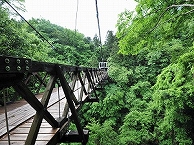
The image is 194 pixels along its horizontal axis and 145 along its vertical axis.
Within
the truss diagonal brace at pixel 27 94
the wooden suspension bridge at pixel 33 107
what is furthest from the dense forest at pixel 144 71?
the truss diagonal brace at pixel 27 94

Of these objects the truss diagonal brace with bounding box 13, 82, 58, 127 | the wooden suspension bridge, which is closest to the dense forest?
the wooden suspension bridge

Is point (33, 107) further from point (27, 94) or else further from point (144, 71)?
point (144, 71)

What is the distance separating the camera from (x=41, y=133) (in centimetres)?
144

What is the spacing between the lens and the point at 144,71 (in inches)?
492

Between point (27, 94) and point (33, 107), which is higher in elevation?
point (27, 94)

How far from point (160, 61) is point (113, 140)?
732 centimetres

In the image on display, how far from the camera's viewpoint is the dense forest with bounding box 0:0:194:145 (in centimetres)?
288

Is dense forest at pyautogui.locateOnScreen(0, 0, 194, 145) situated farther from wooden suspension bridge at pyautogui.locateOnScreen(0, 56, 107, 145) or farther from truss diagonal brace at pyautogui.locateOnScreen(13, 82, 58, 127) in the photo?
truss diagonal brace at pyautogui.locateOnScreen(13, 82, 58, 127)

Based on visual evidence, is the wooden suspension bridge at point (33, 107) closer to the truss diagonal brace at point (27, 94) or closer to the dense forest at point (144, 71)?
the truss diagonal brace at point (27, 94)

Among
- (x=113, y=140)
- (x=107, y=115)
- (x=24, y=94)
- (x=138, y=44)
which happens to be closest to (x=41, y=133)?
(x=24, y=94)

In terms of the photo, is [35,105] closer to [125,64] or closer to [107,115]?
[107,115]

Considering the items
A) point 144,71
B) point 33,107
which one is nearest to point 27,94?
point 33,107

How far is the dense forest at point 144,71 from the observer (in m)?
2.88

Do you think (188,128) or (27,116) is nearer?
(27,116)
